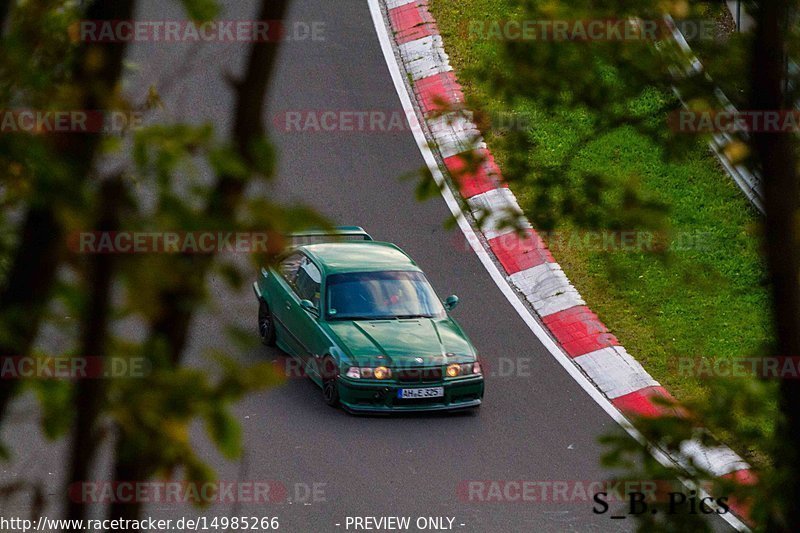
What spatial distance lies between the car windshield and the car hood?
12cm

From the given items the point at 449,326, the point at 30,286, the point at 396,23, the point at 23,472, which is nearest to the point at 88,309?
the point at 30,286

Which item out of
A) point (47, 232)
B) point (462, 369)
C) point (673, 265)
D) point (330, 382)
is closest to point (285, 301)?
point (330, 382)

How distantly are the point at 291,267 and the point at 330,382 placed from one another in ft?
6.29

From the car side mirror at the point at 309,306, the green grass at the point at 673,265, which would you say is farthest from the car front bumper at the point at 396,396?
the green grass at the point at 673,265

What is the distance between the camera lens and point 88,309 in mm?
2844

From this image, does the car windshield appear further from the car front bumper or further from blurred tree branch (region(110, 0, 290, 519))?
blurred tree branch (region(110, 0, 290, 519))

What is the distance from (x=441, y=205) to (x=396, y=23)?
15.2ft

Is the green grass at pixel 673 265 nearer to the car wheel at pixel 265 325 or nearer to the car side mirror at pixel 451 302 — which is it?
the car side mirror at pixel 451 302

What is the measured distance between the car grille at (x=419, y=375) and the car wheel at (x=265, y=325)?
2099 mm

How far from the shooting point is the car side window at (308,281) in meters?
12.4

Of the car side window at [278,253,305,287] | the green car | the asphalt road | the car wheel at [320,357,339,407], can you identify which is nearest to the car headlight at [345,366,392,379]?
the green car

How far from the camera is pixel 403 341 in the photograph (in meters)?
11.8

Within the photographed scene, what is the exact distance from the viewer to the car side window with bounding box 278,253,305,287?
1294 centimetres

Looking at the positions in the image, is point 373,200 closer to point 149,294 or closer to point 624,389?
point 624,389
